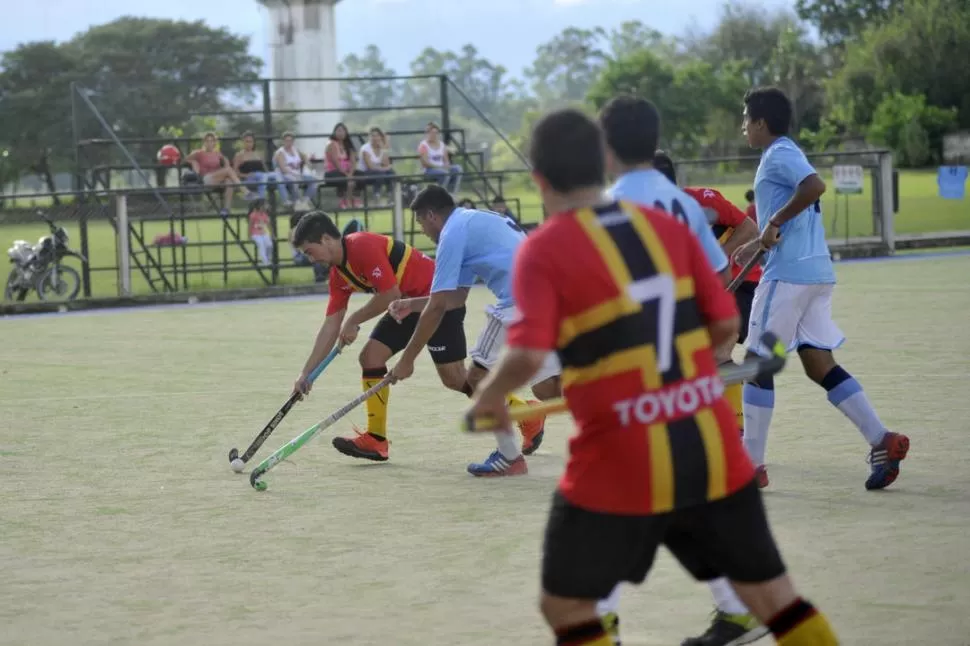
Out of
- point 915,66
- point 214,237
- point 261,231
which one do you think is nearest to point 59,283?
point 214,237

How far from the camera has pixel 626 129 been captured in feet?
17.0

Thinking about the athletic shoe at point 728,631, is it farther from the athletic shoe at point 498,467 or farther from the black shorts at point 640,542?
the athletic shoe at point 498,467

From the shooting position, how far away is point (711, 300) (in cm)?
399

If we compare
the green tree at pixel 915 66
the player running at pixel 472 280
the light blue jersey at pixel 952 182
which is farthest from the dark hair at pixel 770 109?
the green tree at pixel 915 66

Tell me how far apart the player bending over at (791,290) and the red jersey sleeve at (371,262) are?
2.29 meters

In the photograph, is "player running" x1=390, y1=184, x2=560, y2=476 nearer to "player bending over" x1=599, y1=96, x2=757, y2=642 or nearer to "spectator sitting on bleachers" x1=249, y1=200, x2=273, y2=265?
"player bending over" x1=599, y1=96, x2=757, y2=642

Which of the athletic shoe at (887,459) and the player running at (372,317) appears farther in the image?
the player running at (372,317)

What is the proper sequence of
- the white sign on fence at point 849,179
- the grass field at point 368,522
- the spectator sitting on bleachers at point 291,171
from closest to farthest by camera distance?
the grass field at point 368,522
the spectator sitting on bleachers at point 291,171
the white sign on fence at point 849,179

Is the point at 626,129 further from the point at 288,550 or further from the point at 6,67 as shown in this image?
the point at 6,67

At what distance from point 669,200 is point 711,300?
143cm

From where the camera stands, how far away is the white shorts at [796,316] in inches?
299

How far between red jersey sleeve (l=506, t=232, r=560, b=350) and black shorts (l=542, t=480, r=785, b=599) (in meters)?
0.45

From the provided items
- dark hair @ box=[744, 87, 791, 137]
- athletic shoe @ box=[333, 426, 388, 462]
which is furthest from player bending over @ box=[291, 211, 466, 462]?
dark hair @ box=[744, 87, 791, 137]

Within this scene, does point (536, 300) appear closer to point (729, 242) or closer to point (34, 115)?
point (729, 242)
